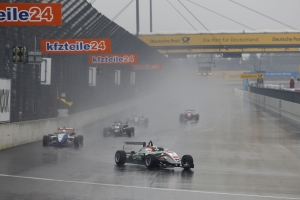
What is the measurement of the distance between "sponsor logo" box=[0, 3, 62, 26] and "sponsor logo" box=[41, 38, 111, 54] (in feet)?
20.2

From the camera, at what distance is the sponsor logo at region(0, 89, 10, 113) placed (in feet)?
77.5

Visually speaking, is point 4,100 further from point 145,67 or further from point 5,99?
point 145,67

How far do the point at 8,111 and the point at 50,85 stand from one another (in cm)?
816

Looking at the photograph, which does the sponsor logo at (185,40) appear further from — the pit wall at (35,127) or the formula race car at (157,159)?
the formula race car at (157,159)

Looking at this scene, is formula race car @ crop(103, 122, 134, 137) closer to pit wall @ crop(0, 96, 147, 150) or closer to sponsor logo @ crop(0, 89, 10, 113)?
pit wall @ crop(0, 96, 147, 150)

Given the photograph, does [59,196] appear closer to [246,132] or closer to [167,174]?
[167,174]

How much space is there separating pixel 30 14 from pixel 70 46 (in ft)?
21.1

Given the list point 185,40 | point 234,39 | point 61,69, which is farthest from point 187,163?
point 234,39

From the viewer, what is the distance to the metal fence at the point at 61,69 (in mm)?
25547

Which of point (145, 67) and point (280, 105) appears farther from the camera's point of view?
point (145, 67)

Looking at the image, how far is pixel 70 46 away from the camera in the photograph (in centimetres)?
2683

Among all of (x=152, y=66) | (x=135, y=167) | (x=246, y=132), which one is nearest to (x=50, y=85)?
(x=246, y=132)

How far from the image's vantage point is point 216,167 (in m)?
18.6

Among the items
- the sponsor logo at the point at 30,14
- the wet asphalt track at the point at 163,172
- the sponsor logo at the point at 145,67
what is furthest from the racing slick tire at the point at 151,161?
the sponsor logo at the point at 145,67
